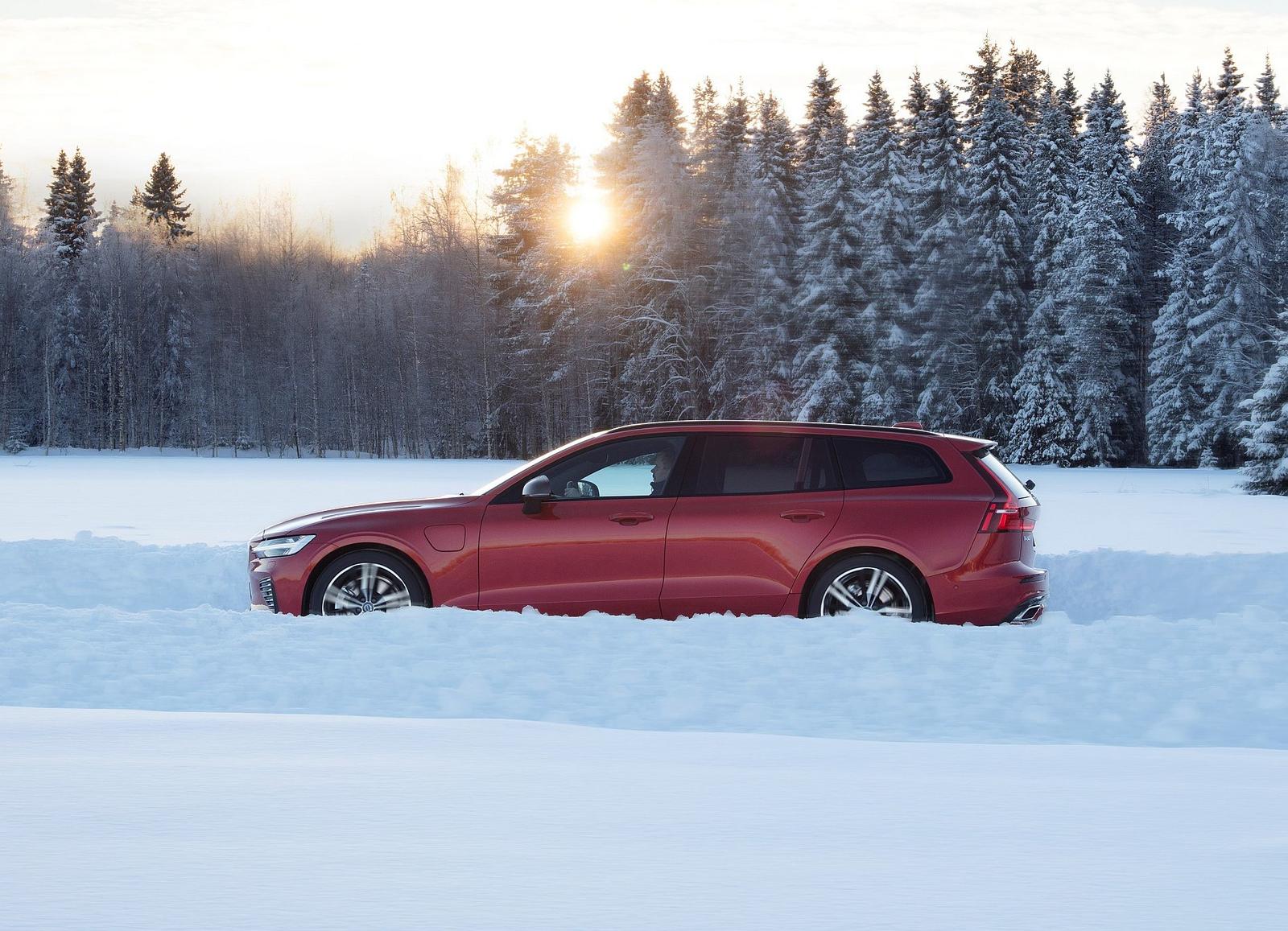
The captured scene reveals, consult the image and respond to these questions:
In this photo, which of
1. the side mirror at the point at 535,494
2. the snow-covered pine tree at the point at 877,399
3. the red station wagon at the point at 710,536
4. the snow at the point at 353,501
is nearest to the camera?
the red station wagon at the point at 710,536

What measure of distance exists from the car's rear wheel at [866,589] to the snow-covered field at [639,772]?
59 centimetres

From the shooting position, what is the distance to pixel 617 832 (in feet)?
13.5

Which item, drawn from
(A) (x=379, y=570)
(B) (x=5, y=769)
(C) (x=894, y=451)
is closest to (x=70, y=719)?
(B) (x=5, y=769)

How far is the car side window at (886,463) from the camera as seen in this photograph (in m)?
9.27

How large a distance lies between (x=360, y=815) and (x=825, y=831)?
1463 millimetres

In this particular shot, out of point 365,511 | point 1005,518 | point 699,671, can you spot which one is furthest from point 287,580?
point 1005,518

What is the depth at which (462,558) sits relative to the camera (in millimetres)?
9219

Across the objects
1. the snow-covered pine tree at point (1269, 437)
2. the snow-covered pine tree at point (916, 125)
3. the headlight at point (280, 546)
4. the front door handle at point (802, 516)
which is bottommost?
the headlight at point (280, 546)

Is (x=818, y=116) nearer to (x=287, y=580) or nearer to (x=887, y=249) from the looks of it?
(x=887, y=249)

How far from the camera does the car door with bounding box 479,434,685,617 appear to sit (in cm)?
909

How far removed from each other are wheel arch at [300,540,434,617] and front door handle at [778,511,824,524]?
2498 millimetres

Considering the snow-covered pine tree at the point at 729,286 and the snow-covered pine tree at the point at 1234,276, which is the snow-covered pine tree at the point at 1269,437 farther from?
the snow-covered pine tree at the point at 729,286

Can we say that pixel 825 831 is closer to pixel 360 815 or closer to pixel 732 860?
pixel 732 860

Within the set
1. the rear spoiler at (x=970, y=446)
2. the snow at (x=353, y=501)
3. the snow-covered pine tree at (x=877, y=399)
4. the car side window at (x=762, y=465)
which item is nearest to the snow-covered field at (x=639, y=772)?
the car side window at (x=762, y=465)
